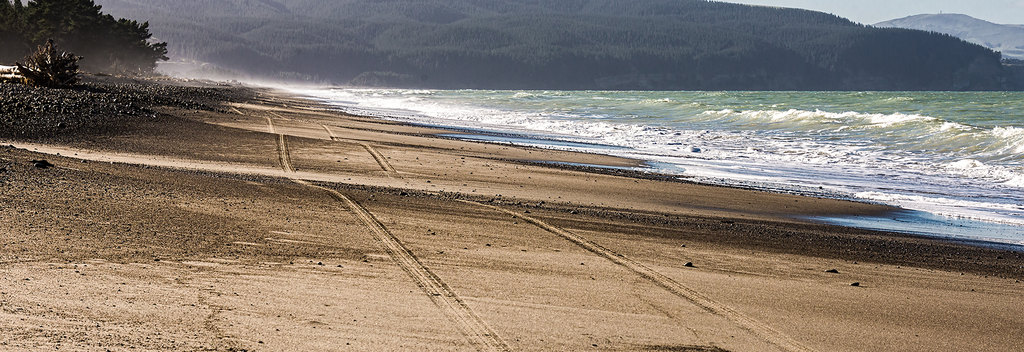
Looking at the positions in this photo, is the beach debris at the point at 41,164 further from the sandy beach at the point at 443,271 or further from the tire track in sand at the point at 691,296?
the tire track in sand at the point at 691,296

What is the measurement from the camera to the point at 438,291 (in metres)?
5.16

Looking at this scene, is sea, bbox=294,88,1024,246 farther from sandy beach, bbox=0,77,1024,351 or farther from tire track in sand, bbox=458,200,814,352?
tire track in sand, bbox=458,200,814,352

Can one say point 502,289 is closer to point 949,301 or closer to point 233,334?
point 233,334

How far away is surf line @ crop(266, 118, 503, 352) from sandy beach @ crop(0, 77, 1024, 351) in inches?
1.0

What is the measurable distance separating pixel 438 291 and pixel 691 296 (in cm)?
174

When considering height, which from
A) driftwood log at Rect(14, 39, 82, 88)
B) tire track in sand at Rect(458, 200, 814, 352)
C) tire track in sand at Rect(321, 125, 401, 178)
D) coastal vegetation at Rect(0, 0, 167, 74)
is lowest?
tire track in sand at Rect(458, 200, 814, 352)

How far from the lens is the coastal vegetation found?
57.2m

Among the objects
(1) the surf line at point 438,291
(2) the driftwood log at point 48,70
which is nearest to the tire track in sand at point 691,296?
(1) the surf line at point 438,291

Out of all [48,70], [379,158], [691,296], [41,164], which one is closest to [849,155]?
[379,158]

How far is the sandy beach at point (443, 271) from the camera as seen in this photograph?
169 inches

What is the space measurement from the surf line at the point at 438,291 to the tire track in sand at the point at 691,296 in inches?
61.6

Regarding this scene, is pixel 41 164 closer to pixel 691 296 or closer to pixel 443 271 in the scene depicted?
pixel 443 271

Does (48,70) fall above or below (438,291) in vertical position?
above

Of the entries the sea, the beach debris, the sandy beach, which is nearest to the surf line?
the sandy beach
